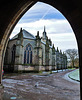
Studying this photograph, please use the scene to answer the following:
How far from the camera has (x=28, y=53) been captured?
2153 centimetres

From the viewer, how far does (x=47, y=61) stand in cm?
2584

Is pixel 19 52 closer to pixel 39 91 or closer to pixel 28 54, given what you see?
pixel 28 54

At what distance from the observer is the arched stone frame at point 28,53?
21.0m

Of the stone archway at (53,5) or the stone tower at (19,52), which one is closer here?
the stone archway at (53,5)

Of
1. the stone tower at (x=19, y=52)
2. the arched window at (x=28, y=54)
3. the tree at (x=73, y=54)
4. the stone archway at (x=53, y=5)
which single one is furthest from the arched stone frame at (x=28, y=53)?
the tree at (x=73, y=54)

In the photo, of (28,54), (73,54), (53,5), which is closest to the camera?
(53,5)

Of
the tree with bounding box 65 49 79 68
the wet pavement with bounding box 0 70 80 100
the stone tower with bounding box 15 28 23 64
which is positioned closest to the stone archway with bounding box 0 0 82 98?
the wet pavement with bounding box 0 70 80 100

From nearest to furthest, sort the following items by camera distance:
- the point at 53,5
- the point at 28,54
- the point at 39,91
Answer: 1. the point at 53,5
2. the point at 39,91
3. the point at 28,54

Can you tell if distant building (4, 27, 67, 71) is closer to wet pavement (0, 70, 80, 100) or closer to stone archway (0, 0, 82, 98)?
wet pavement (0, 70, 80, 100)

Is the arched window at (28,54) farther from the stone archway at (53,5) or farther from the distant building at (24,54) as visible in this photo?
the stone archway at (53,5)

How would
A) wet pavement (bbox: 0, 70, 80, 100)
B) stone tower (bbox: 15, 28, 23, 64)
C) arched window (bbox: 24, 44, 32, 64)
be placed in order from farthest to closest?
arched window (bbox: 24, 44, 32, 64)
stone tower (bbox: 15, 28, 23, 64)
wet pavement (bbox: 0, 70, 80, 100)

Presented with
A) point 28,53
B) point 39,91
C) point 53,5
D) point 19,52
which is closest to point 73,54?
point 28,53

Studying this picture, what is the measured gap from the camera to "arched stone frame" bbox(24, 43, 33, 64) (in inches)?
828

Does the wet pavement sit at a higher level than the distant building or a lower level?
lower
